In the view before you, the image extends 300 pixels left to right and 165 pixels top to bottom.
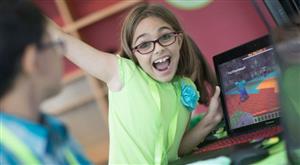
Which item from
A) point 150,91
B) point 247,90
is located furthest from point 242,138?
point 150,91

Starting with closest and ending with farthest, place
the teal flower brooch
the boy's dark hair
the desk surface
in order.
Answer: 1. the boy's dark hair
2. the desk surface
3. the teal flower brooch

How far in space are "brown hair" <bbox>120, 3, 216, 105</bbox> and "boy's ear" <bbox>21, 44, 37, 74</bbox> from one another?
0.57 meters

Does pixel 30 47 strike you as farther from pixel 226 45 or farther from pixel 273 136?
pixel 226 45

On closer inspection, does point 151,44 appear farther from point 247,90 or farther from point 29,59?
point 29,59

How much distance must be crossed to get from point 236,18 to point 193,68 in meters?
0.43

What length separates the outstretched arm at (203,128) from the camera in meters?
1.21

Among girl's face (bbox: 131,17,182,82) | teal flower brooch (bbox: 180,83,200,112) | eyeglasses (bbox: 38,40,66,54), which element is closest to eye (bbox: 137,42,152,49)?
girl's face (bbox: 131,17,182,82)

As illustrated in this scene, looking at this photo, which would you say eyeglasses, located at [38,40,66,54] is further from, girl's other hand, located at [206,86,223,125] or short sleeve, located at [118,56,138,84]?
girl's other hand, located at [206,86,223,125]

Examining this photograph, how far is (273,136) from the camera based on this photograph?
3.14ft

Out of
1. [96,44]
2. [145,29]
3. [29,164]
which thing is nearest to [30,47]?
[29,164]

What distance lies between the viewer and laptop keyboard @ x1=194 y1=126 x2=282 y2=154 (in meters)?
1.02

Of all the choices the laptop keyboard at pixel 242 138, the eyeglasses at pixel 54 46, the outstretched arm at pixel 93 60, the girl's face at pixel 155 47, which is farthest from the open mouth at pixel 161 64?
the eyeglasses at pixel 54 46

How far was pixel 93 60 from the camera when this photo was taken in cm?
99

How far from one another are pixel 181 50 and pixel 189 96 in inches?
6.0
